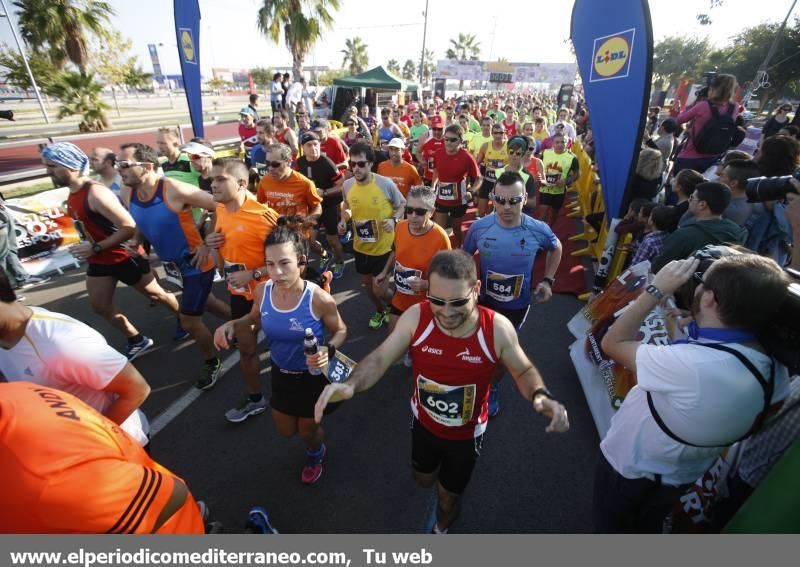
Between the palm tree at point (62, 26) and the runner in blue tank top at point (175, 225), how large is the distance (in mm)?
20665

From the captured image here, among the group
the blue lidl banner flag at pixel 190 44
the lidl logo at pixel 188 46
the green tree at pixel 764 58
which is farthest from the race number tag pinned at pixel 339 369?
the green tree at pixel 764 58

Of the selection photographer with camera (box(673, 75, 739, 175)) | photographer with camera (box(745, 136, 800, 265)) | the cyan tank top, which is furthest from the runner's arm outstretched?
photographer with camera (box(673, 75, 739, 175))

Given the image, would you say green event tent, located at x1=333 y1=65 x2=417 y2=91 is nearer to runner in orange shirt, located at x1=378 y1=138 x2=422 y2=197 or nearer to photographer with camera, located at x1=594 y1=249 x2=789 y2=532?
runner in orange shirt, located at x1=378 y1=138 x2=422 y2=197

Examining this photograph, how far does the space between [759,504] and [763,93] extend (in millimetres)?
47198

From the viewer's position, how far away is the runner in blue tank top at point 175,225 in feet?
12.5

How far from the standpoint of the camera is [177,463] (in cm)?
326

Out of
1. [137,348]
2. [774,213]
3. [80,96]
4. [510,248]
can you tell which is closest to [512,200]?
[510,248]

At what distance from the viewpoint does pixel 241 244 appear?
3.56 meters

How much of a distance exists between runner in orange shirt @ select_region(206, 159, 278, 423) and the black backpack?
6765 mm

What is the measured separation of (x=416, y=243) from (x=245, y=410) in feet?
7.44

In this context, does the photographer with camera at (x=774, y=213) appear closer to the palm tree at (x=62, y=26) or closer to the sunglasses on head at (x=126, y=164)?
the sunglasses on head at (x=126, y=164)

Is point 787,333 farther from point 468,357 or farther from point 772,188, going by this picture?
point 772,188
